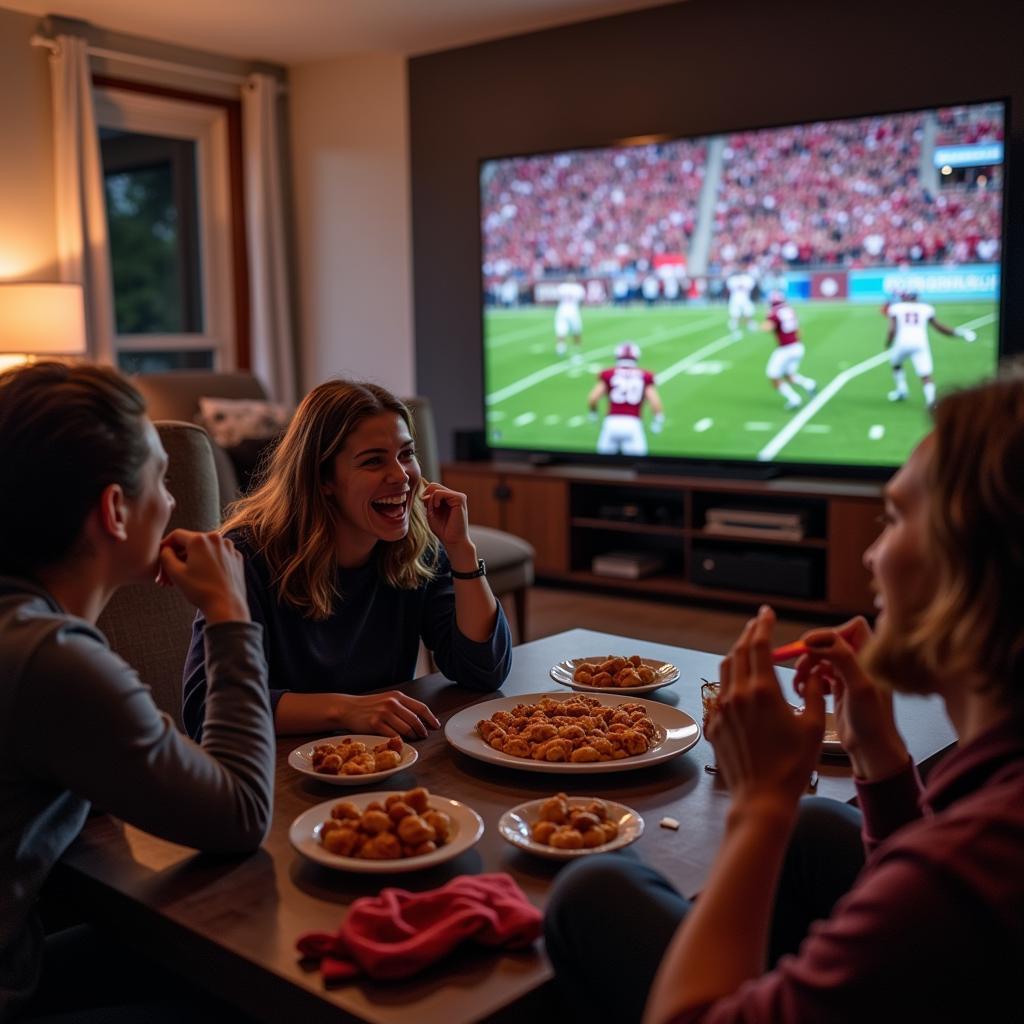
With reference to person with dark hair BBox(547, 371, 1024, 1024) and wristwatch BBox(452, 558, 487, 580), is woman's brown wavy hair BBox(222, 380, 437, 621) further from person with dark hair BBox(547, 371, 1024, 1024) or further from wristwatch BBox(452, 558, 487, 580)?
person with dark hair BBox(547, 371, 1024, 1024)

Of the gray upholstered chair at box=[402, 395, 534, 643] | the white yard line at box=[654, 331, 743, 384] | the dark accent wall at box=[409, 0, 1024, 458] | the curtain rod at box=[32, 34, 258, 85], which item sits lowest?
the gray upholstered chair at box=[402, 395, 534, 643]

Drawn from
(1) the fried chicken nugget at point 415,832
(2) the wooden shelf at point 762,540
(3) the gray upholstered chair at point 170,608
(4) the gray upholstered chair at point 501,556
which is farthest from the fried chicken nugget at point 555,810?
(2) the wooden shelf at point 762,540

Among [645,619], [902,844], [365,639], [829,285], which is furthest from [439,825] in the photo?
[829,285]

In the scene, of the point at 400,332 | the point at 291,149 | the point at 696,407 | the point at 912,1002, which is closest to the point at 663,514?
the point at 696,407

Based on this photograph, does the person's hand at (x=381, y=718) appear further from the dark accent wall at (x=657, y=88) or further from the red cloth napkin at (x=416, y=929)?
the dark accent wall at (x=657, y=88)

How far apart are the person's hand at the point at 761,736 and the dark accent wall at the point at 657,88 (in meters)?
3.82

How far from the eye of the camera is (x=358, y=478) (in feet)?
6.19

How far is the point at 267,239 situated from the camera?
21.0 feet

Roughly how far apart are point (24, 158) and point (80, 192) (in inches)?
10.8

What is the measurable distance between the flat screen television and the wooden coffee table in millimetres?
3129

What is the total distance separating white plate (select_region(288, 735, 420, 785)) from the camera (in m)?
1.39

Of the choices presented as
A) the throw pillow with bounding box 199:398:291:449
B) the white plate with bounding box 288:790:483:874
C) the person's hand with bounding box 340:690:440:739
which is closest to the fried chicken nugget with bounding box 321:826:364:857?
the white plate with bounding box 288:790:483:874

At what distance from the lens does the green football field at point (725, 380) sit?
15.0ft

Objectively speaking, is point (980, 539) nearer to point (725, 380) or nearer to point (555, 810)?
point (555, 810)
